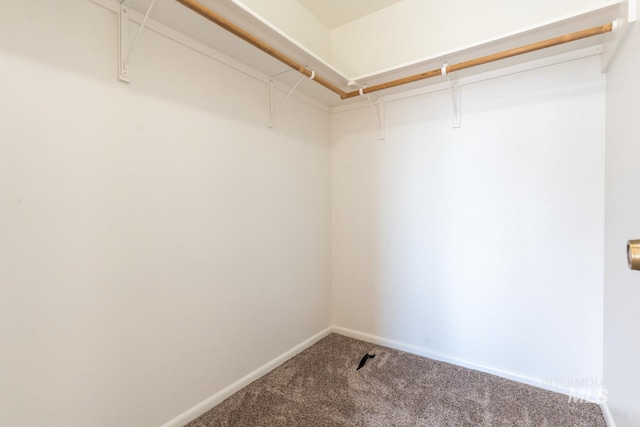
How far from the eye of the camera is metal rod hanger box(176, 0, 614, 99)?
4.62 feet

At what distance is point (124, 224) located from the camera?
1.40 metres

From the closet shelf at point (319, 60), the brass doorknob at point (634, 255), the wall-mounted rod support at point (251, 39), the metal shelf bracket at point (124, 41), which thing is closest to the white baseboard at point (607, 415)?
the brass doorknob at point (634, 255)

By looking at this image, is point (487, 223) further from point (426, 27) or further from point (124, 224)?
point (124, 224)

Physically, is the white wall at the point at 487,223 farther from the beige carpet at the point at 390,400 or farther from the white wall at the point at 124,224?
the white wall at the point at 124,224

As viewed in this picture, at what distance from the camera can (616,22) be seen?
145 centimetres

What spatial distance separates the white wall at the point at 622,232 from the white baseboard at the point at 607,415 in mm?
37

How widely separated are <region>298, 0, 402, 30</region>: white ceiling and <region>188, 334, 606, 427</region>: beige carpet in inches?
110

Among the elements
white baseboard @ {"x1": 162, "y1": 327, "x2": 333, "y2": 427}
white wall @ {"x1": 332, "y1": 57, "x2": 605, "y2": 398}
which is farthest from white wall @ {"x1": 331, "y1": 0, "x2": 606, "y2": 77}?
white baseboard @ {"x1": 162, "y1": 327, "x2": 333, "y2": 427}

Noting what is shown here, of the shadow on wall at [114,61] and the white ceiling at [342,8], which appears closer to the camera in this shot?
the shadow on wall at [114,61]

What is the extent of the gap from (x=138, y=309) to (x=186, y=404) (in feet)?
2.09

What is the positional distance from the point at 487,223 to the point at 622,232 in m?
0.75

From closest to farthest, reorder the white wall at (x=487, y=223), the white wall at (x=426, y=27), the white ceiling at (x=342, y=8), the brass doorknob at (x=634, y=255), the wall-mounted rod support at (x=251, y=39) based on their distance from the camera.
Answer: the brass doorknob at (x=634, y=255) < the wall-mounted rod support at (x=251, y=39) < the white wall at (x=487, y=223) < the white wall at (x=426, y=27) < the white ceiling at (x=342, y=8)

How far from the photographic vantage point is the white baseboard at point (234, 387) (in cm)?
163

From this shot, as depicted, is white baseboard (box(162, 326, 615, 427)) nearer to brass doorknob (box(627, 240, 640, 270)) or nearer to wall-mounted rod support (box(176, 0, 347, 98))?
brass doorknob (box(627, 240, 640, 270))
